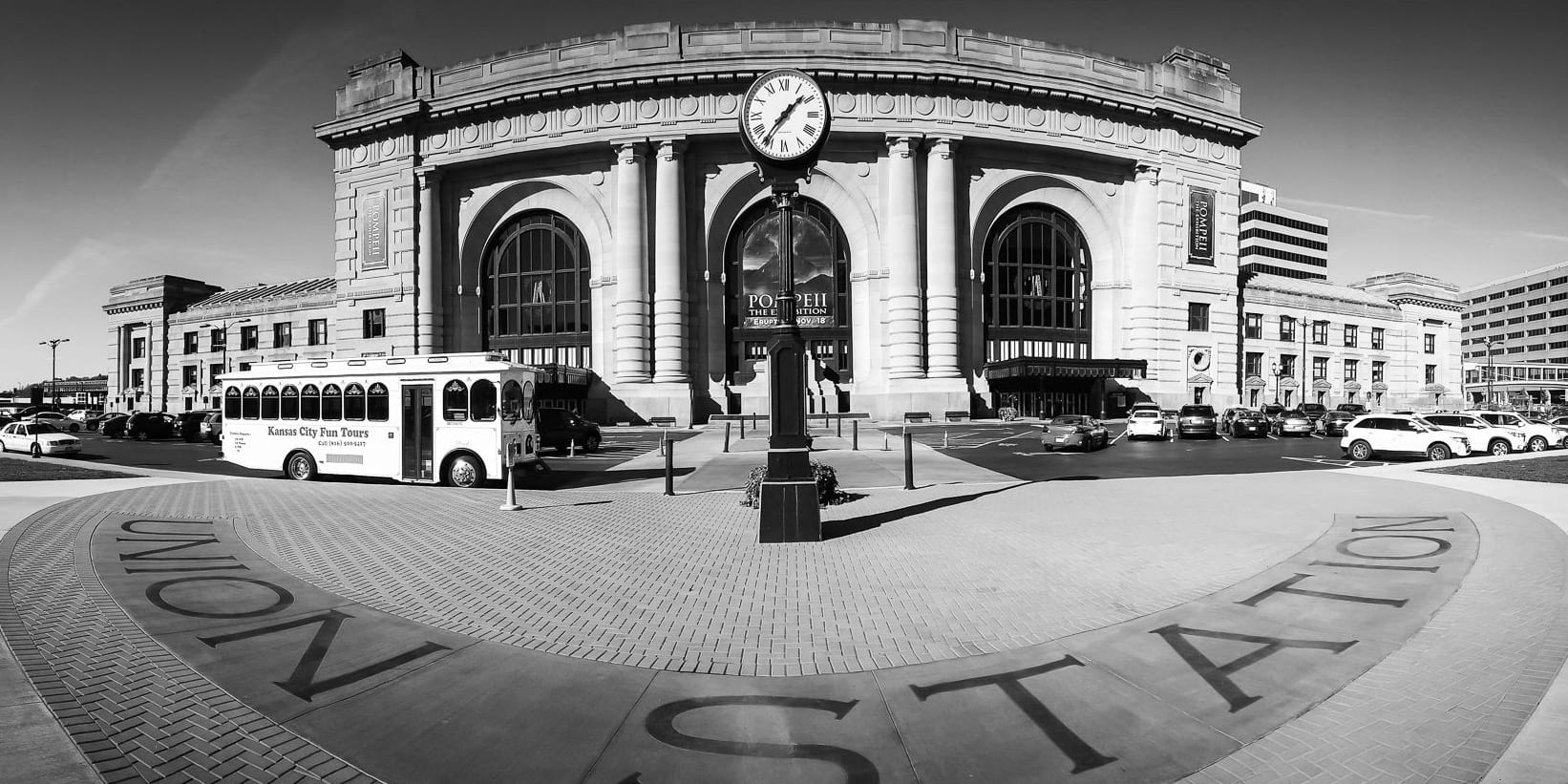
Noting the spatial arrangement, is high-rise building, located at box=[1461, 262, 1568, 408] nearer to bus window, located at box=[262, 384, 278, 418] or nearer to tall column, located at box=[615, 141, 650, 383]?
tall column, located at box=[615, 141, 650, 383]

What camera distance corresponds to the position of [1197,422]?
32.7 metres

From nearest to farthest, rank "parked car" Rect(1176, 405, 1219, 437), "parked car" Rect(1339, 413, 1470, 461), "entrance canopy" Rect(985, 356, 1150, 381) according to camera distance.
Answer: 1. "parked car" Rect(1339, 413, 1470, 461)
2. "parked car" Rect(1176, 405, 1219, 437)
3. "entrance canopy" Rect(985, 356, 1150, 381)

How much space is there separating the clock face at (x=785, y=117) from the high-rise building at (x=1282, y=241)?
119 metres

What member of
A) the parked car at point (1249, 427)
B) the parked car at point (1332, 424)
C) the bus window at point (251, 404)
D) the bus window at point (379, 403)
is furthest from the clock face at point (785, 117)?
the parked car at point (1332, 424)

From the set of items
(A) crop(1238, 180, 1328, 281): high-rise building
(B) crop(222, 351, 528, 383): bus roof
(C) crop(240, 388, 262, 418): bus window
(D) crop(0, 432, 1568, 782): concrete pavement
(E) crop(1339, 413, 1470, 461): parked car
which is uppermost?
(A) crop(1238, 180, 1328, 281): high-rise building

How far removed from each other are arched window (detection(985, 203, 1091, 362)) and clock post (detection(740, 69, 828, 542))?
39870 mm

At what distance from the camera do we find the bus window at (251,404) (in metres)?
18.5

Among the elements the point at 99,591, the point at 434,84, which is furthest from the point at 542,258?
the point at 99,591

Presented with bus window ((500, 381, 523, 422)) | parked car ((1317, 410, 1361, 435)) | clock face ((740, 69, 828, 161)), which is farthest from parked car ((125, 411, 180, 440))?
parked car ((1317, 410, 1361, 435))

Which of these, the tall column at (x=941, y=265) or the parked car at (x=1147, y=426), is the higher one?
the tall column at (x=941, y=265)

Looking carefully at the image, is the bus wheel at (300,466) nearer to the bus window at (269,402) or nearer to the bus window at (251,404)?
the bus window at (269,402)

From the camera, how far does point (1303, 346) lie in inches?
2356

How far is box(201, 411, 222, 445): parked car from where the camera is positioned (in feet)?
121

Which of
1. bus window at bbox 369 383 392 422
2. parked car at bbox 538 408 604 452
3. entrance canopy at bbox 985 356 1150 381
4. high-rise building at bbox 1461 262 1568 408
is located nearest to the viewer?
bus window at bbox 369 383 392 422
